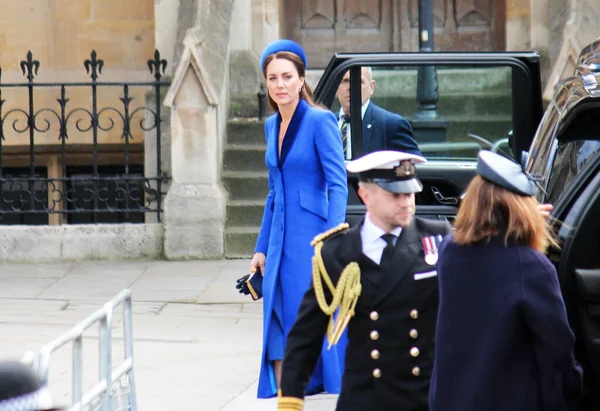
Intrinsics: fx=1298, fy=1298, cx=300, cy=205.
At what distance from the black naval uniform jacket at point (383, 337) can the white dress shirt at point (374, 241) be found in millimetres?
19

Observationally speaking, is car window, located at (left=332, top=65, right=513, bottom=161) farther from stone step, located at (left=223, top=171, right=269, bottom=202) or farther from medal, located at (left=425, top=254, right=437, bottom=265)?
stone step, located at (left=223, top=171, right=269, bottom=202)

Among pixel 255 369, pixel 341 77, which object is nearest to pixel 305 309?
pixel 341 77

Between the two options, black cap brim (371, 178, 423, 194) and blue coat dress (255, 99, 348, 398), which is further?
blue coat dress (255, 99, 348, 398)

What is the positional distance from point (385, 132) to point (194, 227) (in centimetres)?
459

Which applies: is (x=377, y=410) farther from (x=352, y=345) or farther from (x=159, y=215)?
(x=159, y=215)

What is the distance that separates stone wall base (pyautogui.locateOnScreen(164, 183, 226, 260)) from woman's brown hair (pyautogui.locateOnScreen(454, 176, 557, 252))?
7.76m

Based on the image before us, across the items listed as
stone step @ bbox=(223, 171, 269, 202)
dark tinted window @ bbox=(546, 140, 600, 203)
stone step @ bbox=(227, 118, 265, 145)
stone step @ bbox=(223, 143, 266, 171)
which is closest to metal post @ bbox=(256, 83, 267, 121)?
stone step @ bbox=(227, 118, 265, 145)

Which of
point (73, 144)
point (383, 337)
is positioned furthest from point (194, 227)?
point (383, 337)

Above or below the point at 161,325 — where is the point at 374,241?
above

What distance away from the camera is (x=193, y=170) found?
11758mm

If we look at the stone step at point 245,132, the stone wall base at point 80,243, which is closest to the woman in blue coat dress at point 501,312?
the stone wall base at point 80,243

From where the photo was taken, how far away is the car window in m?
7.36

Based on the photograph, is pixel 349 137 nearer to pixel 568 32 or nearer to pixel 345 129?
pixel 345 129

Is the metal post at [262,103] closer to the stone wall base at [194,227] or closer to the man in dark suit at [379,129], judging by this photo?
the stone wall base at [194,227]
